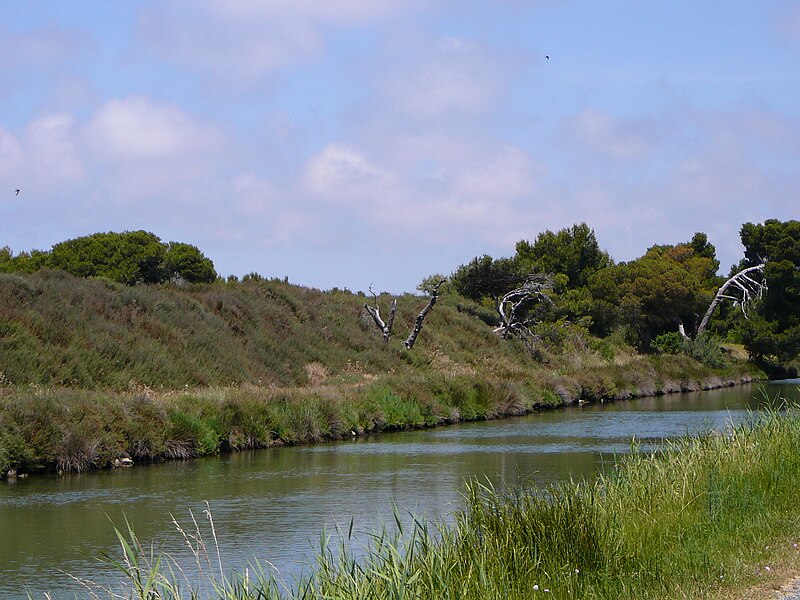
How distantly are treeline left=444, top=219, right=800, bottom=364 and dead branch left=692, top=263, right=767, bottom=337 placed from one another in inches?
15.3

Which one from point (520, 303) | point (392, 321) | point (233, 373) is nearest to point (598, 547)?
point (233, 373)

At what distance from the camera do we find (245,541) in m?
13.5

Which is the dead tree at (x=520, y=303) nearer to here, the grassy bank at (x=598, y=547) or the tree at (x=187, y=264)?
the tree at (x=187, y=264)

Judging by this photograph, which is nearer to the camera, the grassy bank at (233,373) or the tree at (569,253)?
the grassy bank at (233,373)

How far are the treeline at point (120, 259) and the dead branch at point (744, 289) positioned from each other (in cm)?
2938

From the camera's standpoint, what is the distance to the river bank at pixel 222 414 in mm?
20094

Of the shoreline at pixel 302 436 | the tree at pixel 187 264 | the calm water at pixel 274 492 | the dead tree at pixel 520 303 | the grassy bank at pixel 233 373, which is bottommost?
the calm water at pixel 274 492

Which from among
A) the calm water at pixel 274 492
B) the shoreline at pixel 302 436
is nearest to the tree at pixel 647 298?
the shoreline at pixel 302 436

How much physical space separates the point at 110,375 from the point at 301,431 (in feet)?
18.8

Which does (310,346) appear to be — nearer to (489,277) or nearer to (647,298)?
(489,277)

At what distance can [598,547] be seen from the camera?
8.80m

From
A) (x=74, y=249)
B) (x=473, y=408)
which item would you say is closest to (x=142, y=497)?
(x=473, y=408)

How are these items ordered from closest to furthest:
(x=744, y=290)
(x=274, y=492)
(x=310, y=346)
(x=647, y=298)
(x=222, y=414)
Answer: (x=274, y=492), (x=222, y=414), (x=310, y=346), (x=744, y=290), (x=647, y=298)

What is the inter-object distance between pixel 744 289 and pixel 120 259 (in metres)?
35.1
